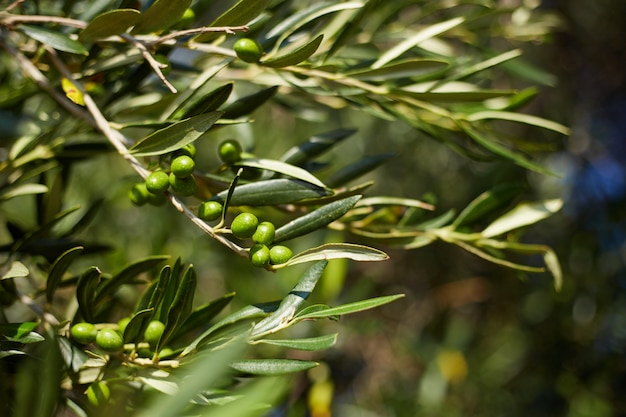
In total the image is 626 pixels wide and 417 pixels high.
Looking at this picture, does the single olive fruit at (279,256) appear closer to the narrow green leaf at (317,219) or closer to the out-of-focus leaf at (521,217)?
the narrow green leaf at (317,219)

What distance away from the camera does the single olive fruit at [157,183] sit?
52 cm

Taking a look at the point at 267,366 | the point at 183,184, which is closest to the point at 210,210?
the point at 183,184

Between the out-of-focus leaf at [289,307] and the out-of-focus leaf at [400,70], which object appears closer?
the out-of-focus leaf at [289,307]

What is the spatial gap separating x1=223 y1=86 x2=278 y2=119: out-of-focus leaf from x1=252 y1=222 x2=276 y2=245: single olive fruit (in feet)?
0.53

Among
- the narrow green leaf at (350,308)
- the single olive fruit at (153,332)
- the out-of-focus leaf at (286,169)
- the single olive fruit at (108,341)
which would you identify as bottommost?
the single olive fruit at (153,332)

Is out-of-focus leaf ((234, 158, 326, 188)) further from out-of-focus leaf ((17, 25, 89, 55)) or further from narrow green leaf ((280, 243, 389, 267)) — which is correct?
out-of-focus leaf ((17, 25, 89, 55))

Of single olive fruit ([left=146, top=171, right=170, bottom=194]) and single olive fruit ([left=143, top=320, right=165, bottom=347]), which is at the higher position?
single olive fruit ([left=146, top=171, right=170, bottom=194])

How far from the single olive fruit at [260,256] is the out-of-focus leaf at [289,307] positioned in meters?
0.04

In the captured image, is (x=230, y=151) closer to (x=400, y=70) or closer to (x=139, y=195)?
(x=139, y=195)

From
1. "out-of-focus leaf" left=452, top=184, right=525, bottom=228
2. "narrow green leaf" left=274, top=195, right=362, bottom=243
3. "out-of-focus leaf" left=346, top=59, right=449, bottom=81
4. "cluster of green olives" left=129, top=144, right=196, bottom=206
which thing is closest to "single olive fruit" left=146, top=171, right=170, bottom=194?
"cluster of green olives" left=129, top=144, right=196, bottom=206

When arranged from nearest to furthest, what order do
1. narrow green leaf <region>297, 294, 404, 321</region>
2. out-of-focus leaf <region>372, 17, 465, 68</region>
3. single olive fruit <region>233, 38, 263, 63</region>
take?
narrow green leaf <region>297, 294, 404, 321</region>, single olive fruit <region>233, 38, 263, 63</region>, out-of-focus leaf <region>372, 17, 465, 68</region>

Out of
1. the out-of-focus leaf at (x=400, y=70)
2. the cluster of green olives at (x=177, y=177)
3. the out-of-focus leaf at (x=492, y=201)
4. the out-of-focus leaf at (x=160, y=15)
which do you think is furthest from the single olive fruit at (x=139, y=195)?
the out-of-focus leaf at (x=492, y=201)

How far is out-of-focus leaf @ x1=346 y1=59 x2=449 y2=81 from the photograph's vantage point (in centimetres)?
68

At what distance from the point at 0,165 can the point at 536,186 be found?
62.5 inches
